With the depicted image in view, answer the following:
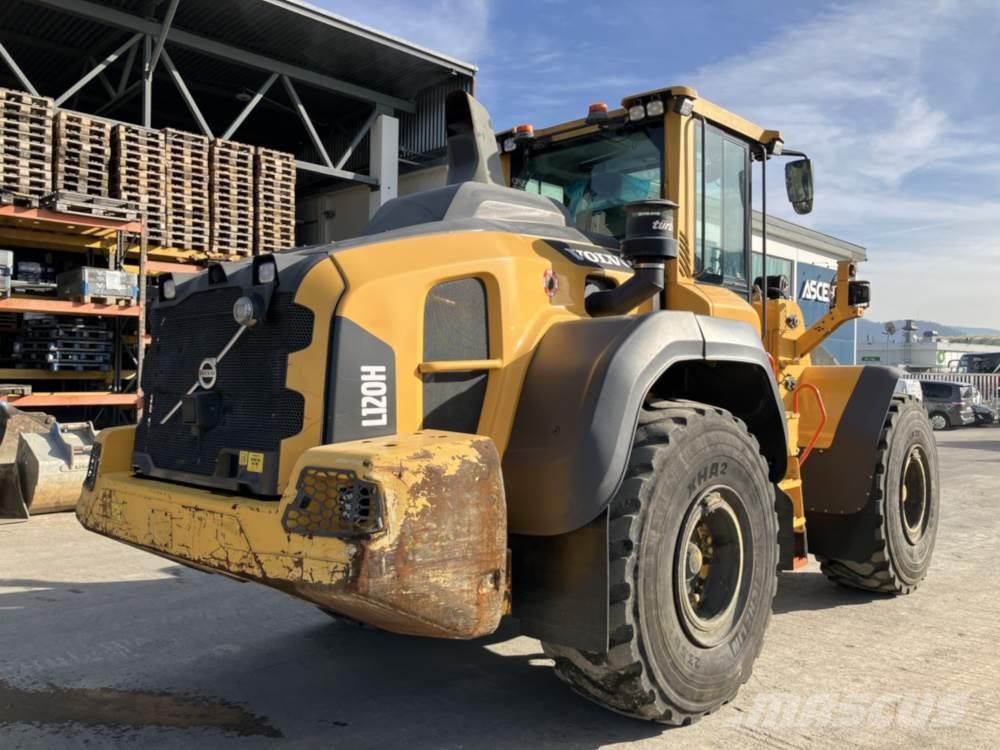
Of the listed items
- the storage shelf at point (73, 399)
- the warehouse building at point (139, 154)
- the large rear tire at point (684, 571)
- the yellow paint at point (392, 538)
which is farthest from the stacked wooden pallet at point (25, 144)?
the large rear tire at point (684, 571)

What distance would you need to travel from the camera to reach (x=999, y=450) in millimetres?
17703

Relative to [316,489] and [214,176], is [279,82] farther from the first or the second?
[316,489]

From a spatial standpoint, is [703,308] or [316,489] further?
[703,308]

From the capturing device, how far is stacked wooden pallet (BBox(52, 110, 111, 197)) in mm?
10805

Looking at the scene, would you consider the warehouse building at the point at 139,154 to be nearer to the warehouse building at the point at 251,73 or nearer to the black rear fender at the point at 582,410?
the warehouse building at the point at 251,73

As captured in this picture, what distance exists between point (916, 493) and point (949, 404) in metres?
21.6

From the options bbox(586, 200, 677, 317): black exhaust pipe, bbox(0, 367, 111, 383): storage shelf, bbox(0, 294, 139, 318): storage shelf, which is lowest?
bbox(0, 367, 111, 383): storage shelf

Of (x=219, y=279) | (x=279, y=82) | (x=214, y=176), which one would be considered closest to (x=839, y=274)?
(x=219, y=279)

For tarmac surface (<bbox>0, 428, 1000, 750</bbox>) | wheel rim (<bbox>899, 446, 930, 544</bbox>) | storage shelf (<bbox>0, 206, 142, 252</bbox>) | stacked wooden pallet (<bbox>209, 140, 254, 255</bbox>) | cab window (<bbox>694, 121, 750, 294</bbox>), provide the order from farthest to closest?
stacked wooden pallet (<bbox>209, 140, 254, 255</bbox>), storage shelf (<bbox>0, 206, 142, 252</bbox>), wheel rim (<bbox>899, 446, 930, 544</bbox>), cab window (<bbox>694, 121, 750, 294</bbox>), tarmac surface (<bbox>0, 428, 1000, 750</bbox>)

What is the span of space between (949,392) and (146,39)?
2289 centimetres

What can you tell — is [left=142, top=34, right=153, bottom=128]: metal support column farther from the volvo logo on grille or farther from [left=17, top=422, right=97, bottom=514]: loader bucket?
the volvo logo on grille

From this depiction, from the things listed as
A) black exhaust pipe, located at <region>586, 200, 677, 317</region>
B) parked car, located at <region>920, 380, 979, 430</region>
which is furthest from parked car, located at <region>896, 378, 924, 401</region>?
parked car, located at <region>920, 380, 979, 430</region>

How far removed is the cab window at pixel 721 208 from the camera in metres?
4.59

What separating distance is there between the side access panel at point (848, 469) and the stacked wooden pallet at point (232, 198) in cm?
928
